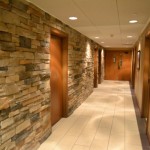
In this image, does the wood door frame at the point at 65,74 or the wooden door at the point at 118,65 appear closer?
the wood door frame at the point at 65,74

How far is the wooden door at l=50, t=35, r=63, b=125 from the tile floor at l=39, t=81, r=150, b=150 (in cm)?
25

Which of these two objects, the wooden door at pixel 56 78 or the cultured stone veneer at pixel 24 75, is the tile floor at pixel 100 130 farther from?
the cultured stone veneer at pixel 24 75

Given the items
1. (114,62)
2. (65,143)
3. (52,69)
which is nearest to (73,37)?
(52,69)

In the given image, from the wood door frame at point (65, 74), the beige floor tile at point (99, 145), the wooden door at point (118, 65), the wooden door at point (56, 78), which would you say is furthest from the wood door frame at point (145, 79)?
the wooden door at point (118, 65)

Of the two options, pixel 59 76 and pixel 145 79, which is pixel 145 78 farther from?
pixel 59 76

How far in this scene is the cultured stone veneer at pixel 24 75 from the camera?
195cm

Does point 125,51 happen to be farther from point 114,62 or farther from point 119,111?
point 119,111

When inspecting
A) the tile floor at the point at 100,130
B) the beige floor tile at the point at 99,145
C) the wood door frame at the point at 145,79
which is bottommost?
the beige floor tile at the point at 99,145

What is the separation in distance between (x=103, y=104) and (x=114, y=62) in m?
6.62

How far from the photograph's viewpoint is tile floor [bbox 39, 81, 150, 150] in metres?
2.83

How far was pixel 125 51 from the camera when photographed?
1137 cm

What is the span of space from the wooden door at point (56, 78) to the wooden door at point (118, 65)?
321 inches

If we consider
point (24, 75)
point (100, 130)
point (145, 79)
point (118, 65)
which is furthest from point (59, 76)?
→ point (118, 65)

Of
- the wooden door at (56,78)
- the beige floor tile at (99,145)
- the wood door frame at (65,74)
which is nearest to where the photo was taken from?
the beige floor tile at (99,145)
